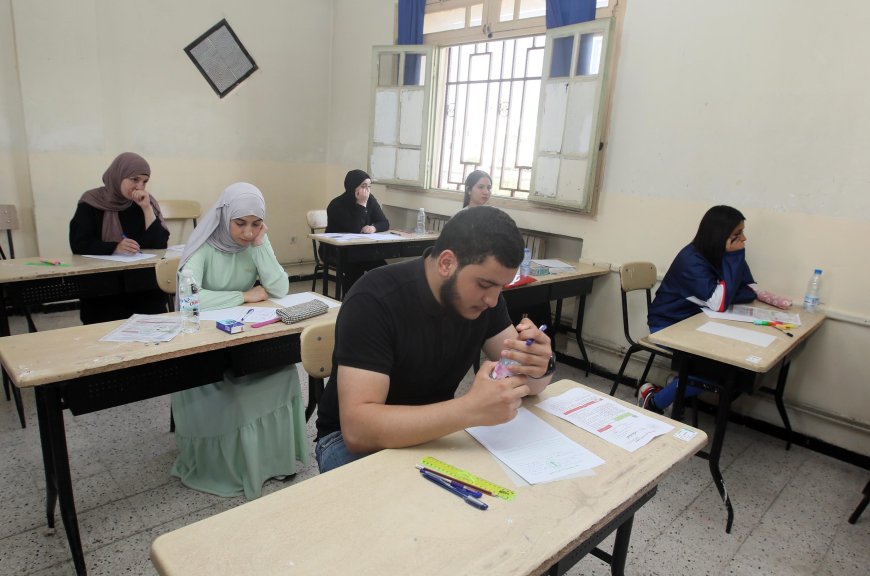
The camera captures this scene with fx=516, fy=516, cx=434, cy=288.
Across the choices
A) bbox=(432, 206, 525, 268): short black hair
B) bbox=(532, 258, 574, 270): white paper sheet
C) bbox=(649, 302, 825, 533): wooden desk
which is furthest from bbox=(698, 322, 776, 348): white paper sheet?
bbox=(432, 206, 525, 268): short black hair

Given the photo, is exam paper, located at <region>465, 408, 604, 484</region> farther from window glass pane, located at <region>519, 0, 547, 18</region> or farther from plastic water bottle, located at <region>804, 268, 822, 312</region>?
window glass pane, located at <region>519, 0, 547, 18</region>

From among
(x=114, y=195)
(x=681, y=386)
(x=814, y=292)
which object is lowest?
(x=681, y=386)

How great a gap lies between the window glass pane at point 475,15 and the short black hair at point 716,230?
2.79 m

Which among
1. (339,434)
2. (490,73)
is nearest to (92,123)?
(490,73)

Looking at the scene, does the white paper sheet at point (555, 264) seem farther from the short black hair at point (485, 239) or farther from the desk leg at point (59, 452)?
the desk leg at point (59, 452)

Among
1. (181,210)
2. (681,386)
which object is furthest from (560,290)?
(181,210)

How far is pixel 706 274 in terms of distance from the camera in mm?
2848

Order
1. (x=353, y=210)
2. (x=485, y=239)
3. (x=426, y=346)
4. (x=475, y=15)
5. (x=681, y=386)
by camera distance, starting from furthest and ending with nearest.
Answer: (x=353, y=210) → (x=475, y=15) → (x=681, y=386) → (x=426, y=346) → (x=485, y=239)

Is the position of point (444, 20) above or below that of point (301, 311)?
above

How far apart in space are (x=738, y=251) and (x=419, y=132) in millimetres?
3006

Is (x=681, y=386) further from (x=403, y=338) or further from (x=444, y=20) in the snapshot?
(x=444, y=20)

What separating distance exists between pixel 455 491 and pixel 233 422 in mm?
1383

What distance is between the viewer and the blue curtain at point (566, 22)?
3633mm

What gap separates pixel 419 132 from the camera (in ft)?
16.1
